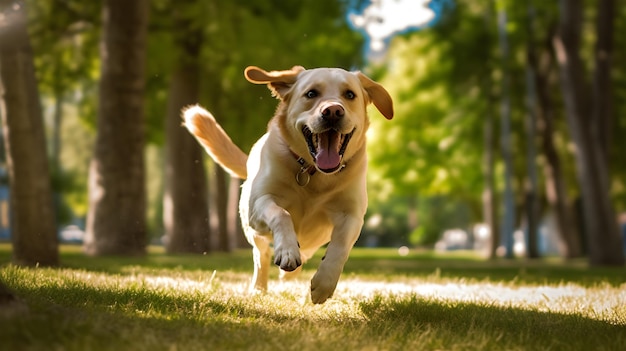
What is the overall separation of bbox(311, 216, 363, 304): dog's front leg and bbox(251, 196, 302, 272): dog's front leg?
172 mm

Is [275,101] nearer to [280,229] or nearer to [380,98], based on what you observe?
[380,98]

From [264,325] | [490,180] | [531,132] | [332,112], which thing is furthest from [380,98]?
[490,180]

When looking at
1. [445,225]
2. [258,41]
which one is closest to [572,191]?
[258,41]

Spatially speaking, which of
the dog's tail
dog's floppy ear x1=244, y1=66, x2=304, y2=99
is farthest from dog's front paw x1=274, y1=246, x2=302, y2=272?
the dog's tail

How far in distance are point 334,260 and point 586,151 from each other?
1421cm

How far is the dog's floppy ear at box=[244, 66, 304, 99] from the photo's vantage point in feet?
20.8

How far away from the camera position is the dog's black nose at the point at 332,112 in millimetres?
5707

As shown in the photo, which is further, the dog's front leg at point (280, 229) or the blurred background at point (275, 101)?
the blurred background at point (275, 101)

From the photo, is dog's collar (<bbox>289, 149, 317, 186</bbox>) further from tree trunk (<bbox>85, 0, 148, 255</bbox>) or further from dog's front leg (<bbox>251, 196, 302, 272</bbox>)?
tree trunk (<bbox>85, 0, 148, 255</bbox>)

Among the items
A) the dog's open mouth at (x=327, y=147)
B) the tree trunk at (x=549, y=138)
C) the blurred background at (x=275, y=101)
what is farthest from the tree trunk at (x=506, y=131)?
the dog's open mouth at (x=327, y=147)

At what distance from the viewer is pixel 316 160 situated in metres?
5.93

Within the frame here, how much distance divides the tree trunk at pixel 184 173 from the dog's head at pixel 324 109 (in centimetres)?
1362

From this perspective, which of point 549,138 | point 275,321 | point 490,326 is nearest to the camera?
point 275,321

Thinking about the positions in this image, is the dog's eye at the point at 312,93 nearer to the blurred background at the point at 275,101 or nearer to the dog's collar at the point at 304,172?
the dog's collar at the point at 304,172
